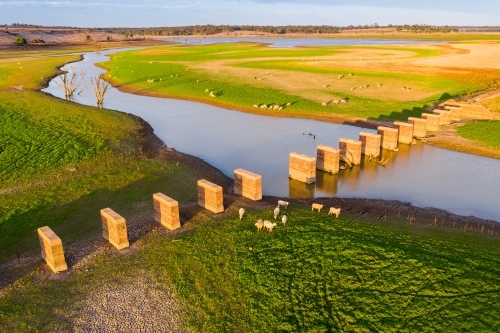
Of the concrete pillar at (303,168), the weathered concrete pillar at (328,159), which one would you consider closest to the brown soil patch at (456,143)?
the weathered concrete pillar at (328,159)

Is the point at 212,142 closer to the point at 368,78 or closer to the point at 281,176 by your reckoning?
the point at 281,176

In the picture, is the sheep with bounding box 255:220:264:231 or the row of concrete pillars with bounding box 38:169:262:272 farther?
the sheep with bounding box 255:220:264:231

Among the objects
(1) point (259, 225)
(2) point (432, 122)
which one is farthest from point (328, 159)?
(2) point (432, 122)

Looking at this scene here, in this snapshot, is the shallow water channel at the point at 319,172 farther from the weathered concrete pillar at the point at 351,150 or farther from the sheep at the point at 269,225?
the sheep at the point at 269,225

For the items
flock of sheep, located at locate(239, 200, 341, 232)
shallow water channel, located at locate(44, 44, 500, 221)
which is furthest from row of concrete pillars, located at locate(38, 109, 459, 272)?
flock of sheep, located at locate(239, 200, 341, 232)

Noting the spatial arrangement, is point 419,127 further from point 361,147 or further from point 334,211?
point 334,211

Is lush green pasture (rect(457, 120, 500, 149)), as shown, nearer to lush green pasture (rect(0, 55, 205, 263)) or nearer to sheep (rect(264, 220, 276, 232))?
sheep (rect(264, 220, 276, 232))
